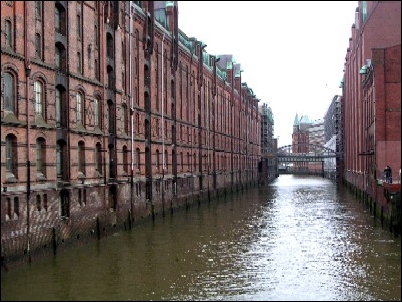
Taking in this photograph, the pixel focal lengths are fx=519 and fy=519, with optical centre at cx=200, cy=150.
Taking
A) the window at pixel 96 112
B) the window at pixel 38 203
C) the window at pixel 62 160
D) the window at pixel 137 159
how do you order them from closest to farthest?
the window at pixel 38 203, the window at pixel 62 160, the window at pixel 96 112, the window at pixel 137 159

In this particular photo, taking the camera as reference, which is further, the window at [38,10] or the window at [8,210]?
the window at [38,10]

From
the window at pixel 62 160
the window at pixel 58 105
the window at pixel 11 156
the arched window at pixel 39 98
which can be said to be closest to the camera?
the window at pixel 11 156

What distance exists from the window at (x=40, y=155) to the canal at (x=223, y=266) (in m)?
3.45

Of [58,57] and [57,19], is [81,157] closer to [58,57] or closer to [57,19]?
[58,57]

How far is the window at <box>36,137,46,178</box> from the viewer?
67.8 ft

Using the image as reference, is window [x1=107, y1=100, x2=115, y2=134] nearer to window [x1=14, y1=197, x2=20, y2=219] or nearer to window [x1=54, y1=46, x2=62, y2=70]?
window [x1=54, y1=46, x2=62, y2=70]

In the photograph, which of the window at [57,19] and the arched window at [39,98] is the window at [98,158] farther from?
the window at [57,19]

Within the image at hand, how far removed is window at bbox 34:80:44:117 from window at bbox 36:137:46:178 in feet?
3.69

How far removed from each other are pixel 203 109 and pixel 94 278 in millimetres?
36804

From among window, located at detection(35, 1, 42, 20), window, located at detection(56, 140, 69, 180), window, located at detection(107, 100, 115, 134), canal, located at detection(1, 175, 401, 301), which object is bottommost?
canal, located at detection(1, 175, 401, 301)

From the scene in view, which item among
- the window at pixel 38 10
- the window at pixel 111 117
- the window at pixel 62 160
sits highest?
the window at pixel 38 10

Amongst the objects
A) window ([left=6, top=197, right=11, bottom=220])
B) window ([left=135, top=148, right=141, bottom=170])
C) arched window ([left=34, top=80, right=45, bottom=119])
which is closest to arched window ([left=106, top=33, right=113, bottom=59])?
window ([left=135, top=148, right=141, bottom=170])

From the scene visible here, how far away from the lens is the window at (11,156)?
18.6 metres

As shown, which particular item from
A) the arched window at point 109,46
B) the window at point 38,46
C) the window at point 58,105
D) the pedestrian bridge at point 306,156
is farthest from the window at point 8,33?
the pedestrian bridge at point 306,156
